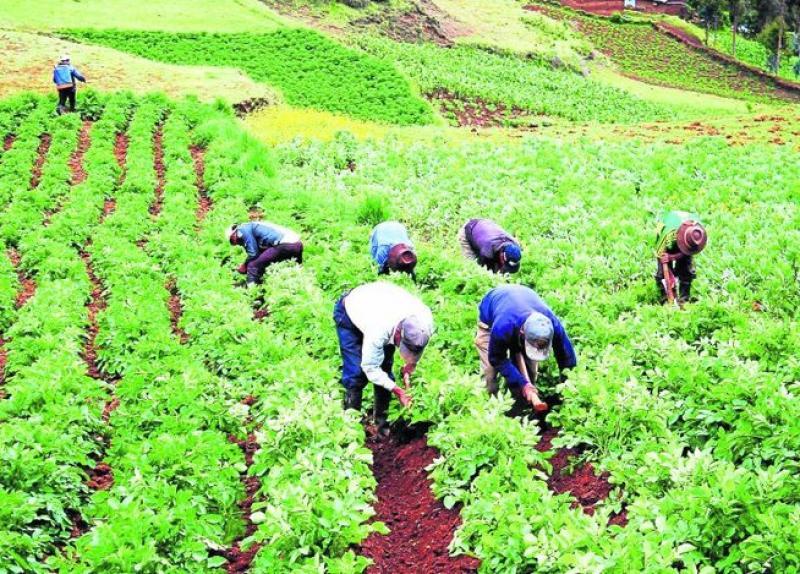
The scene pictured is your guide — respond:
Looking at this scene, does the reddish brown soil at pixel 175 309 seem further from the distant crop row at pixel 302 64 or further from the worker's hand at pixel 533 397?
the distant crop row at pixel 302 64

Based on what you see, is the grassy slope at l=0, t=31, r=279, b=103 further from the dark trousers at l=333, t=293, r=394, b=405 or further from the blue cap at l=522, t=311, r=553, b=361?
the blue cap at l=522, t=311, r=553, b=361

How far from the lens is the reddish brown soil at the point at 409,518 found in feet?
21.2

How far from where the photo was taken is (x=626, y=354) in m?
8.27

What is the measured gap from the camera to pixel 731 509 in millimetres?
5219

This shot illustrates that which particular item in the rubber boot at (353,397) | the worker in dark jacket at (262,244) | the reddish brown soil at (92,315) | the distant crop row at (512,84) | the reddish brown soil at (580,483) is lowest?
the distant crop row at (512,84)

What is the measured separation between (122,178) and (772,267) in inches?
601

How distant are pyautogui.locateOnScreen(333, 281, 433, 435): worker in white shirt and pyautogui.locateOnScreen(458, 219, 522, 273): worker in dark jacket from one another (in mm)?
2936

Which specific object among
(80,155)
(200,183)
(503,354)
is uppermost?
(503,354)

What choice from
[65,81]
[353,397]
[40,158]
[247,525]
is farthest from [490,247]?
[65,81]

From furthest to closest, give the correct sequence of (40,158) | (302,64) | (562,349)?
(302,64) < (40,158) < (562,349)

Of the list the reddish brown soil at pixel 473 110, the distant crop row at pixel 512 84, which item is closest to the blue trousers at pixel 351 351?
the reddish brown soil at pixel 473 110

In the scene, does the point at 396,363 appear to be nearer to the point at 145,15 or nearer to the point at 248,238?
the point at 248,238

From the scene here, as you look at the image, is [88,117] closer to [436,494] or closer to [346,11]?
[436,494]

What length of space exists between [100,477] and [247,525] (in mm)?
1862
